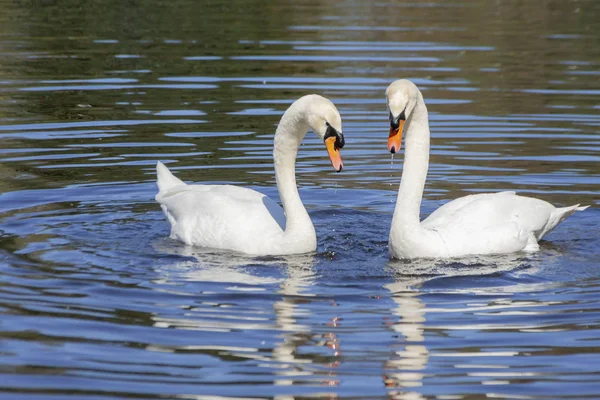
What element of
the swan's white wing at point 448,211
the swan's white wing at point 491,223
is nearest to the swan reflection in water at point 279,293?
the swan's white wing at point 448,211

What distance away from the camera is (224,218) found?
10.3 metres

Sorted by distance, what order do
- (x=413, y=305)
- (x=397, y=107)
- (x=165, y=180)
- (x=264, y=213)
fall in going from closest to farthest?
(x=413, y=305) < (x=397, y=107) < (x=264, y=213) < (x=165, y=180)

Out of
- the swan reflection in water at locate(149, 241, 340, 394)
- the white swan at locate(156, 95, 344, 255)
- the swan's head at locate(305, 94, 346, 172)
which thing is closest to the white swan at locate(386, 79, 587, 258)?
the swan's head at locate(305, 94, 346, 172)

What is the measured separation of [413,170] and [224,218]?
1.74 m

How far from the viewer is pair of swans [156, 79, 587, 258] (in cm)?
966

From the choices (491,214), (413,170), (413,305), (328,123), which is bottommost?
(413,305)

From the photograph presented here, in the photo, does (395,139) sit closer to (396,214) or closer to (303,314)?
(396,214)

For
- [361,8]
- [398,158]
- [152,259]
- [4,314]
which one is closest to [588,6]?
[361,8]

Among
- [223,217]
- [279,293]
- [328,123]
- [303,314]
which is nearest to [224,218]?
[223,217]

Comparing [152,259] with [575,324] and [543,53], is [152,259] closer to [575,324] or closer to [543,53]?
[575,324]

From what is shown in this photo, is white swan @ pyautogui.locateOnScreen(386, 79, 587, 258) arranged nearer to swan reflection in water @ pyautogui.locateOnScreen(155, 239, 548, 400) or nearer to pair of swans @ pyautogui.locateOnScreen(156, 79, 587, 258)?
pair of swans @ pyautogui.locateOnScreen(156, 79, 587, 258)

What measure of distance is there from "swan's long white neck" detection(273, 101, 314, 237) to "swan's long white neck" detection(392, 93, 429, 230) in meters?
0.84

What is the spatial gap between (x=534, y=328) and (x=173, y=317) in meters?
2.53

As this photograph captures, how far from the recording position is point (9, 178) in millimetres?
13031
